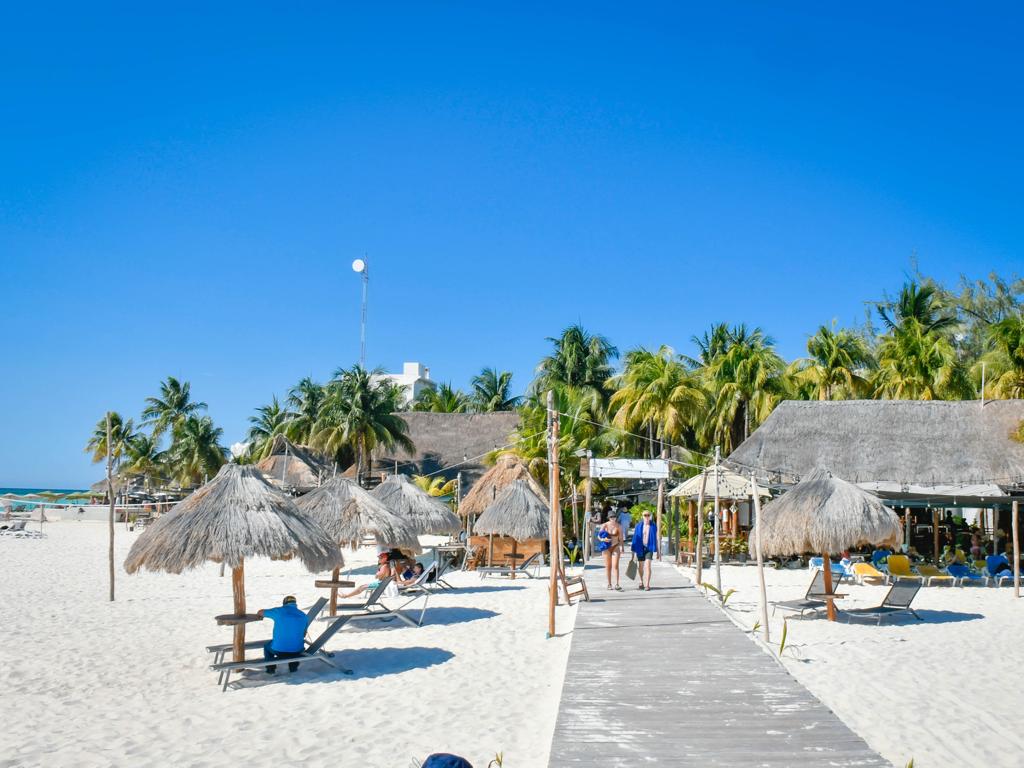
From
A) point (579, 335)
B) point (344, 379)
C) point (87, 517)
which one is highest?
point (579, 335)

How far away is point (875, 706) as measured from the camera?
25.0ft

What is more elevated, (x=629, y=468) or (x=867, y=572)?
(x=629, y=468)

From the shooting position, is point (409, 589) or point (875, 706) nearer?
point (875, 706)

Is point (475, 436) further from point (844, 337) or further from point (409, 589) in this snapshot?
point (409, 589)

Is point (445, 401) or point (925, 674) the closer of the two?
point (925, 674)

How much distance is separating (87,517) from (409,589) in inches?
1754

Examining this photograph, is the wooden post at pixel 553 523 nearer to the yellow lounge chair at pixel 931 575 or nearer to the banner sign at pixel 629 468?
the banner sign at pixel 629 468

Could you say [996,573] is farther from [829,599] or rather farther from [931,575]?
[829,599]

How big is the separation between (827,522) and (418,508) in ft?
25.7

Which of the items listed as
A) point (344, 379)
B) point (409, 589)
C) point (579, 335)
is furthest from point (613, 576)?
point (579, 335)

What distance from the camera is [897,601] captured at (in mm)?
12680

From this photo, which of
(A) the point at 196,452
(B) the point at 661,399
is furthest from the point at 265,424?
(B) the point at 661,399

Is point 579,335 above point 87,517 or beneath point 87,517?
above

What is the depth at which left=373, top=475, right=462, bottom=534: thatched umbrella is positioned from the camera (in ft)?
55.1
